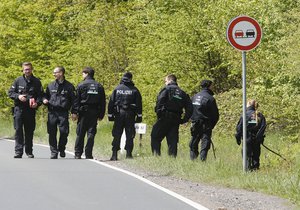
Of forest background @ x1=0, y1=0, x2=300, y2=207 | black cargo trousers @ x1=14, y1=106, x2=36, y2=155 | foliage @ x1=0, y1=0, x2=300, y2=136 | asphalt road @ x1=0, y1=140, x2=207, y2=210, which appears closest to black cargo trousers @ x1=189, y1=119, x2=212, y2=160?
forest background @ x1=0, y1=0, x2=300, y2=207

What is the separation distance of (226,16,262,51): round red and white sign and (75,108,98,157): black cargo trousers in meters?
4.68

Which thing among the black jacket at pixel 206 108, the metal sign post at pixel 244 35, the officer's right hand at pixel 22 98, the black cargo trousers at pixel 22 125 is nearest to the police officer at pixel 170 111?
the black jacket at pixel 206 108

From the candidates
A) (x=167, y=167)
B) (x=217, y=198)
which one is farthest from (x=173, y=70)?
(x=217, y=198)

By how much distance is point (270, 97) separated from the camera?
69.5ft

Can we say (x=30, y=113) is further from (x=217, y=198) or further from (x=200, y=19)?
(x=200, y=19)

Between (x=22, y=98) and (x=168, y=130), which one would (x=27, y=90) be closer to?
(x=22, y=98)

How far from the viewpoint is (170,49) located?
25344 mm

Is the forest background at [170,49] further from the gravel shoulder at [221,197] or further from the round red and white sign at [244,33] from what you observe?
the gravel shoulder at [221,197]

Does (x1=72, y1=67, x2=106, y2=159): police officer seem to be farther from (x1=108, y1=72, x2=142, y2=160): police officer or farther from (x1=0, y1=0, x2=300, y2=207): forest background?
(x1=0, y1=0, x2=300, y2=207): forest background

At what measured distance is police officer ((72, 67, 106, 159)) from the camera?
56.3ft

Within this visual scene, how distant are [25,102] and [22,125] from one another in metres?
0.54

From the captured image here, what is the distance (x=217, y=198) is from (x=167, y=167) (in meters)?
3.95

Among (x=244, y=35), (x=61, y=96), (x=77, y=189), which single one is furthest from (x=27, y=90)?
(x=77, y=189)

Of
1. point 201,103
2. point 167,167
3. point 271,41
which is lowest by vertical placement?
point 167,167
